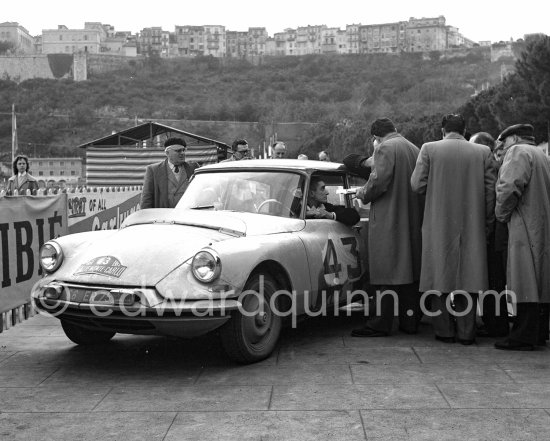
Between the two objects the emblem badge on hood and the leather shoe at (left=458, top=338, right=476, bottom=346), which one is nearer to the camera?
the emblem badge on hood

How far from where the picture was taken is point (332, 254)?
6867mm

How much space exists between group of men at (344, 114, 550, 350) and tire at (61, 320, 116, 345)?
210 cm

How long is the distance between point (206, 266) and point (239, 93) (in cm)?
15291

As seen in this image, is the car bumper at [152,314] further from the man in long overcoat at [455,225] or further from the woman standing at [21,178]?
the woman standing at [21,178]

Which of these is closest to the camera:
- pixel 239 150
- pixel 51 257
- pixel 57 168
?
pixel 51 257

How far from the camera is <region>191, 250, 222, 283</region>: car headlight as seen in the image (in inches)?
219

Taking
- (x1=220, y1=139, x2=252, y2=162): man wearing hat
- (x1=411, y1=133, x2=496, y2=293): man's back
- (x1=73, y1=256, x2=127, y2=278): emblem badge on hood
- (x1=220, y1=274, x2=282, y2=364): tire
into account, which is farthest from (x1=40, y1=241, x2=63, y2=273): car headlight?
(x1=220, y1=139, x2=252, y2=162): man wearing hat

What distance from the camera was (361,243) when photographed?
748cm

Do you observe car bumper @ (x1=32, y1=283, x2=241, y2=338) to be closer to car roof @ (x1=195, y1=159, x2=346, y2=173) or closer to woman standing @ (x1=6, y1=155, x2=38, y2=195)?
car roof @ (x1=195, y1=159, x2=346, y2=173)

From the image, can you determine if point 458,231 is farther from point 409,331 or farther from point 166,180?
point 166,180

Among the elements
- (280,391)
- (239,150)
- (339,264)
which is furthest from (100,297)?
Result: (239,150)

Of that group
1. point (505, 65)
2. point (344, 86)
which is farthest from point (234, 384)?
point (505, 65)

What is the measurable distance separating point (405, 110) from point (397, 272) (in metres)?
125

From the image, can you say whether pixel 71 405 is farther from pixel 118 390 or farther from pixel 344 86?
pixel 344 86
